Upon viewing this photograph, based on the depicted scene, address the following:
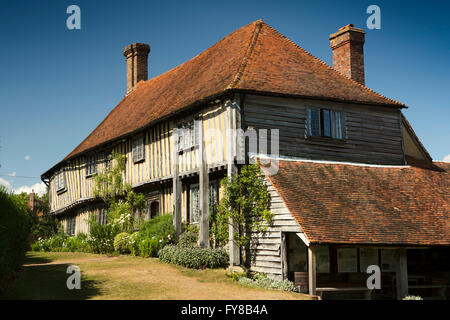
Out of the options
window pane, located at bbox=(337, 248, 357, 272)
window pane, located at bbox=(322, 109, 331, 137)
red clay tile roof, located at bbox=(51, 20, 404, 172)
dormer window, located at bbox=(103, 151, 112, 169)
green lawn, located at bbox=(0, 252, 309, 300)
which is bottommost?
green lawn, located at bbox=(0, 252, 309, 300)

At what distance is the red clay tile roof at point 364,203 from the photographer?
14102 mm

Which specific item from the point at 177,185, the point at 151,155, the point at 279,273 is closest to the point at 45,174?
the point at 151,155

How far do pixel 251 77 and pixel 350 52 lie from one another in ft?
19.5

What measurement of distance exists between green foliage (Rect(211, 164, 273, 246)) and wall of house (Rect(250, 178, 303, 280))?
19 centimetres

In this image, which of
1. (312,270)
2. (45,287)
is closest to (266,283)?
(312,270)

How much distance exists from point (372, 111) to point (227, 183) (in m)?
6.49

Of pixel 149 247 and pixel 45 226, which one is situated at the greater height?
pixel 45 226

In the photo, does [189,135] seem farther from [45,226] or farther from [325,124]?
[45,226]

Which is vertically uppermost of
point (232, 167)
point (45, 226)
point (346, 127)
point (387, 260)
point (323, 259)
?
point (346, 127)

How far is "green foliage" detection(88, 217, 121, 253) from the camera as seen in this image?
20172 millimetres

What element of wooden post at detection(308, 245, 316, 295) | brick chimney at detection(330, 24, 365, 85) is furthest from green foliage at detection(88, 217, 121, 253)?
brick chimney at detection(330, 24, 365, 85)

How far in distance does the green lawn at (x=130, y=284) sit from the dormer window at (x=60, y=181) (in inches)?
491

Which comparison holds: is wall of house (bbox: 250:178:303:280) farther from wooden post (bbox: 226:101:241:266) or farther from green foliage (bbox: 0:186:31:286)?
green foliage (bbox: 0:186:31:286)

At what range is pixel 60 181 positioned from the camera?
97.3 feet
